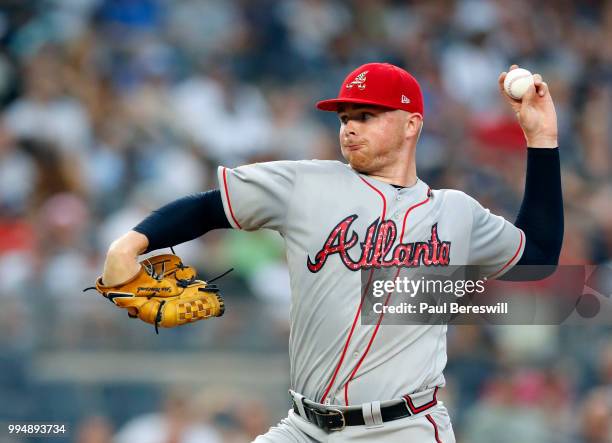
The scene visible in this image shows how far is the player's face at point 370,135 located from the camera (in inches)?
144

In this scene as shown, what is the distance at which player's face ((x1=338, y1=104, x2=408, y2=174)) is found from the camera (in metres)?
3.65

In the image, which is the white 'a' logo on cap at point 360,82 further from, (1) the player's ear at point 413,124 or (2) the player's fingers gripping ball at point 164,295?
(2) the player's fingers gripping ball at point 164,295

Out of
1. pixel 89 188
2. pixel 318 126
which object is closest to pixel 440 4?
pixel 318 126

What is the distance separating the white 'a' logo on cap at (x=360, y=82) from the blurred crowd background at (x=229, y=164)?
308 centimetres

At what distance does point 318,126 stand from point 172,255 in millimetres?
5518

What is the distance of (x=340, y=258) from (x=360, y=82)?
591 mm

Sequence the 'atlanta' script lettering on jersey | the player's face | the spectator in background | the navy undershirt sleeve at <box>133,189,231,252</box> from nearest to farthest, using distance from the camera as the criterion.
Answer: the navy undershirt sleeve at <box>133,189,231,252</box>
the 'atlanta' script lettering on jersey
the player's face
the spectator in background

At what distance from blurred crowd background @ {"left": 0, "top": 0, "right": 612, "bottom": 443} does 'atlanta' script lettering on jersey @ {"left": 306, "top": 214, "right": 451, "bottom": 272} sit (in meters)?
2.95

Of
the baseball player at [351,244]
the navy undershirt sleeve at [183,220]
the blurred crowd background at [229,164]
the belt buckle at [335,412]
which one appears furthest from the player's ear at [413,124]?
the blurred crowd background at [229,164]

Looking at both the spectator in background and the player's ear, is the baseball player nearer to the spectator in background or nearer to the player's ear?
the player's ear

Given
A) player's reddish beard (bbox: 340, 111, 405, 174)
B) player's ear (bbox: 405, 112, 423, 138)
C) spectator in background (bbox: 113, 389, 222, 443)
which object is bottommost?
spectator in background (bbox: 113, 389, 222, 443)

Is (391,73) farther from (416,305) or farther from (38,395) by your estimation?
(38,395)

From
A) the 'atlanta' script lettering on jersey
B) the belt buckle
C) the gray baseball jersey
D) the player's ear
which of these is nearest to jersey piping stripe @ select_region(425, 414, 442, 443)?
the gray baseball jersey

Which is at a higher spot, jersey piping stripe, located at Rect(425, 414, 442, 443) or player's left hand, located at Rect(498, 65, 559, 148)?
player's left hand, located at Rect(498, 65, 559, 148)
